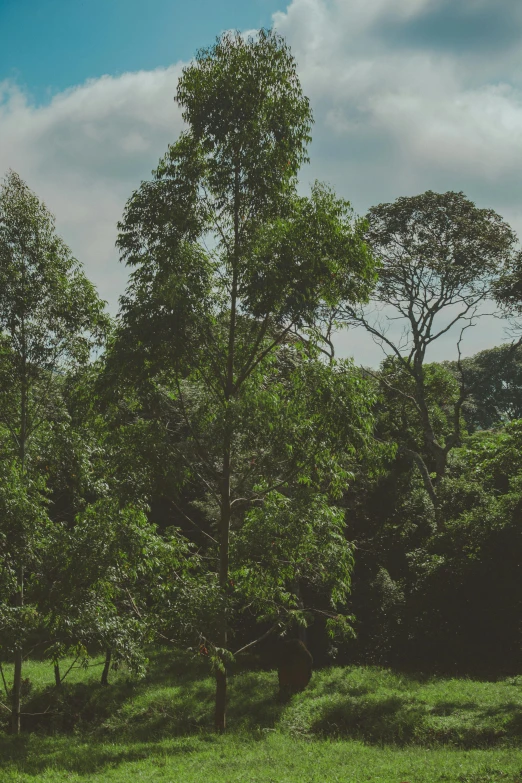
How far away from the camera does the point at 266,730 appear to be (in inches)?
542

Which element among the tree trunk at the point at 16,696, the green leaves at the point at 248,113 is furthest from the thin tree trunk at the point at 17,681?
the green leaves at the point at 248,113

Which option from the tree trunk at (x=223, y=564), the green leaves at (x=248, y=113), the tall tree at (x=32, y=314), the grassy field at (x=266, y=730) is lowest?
the grassy field at (x=266, y=730)

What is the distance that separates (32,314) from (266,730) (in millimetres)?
9839

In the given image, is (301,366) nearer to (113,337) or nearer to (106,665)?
(113,337)

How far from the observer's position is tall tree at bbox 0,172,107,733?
14.1m

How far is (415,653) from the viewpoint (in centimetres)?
2039

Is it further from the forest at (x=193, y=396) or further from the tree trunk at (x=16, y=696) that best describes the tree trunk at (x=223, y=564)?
the tree trunk at (x=16, y=696)

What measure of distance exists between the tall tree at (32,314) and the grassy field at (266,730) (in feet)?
9.76

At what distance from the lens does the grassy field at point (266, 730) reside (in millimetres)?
9617

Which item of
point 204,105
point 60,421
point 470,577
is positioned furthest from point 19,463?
point 470,577

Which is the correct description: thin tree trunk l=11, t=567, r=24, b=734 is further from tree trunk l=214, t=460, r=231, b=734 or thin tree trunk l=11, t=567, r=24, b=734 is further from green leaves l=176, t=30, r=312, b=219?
green leaves l=176, t=30, r=312, b=219

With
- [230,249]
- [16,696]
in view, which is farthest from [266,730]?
[230,249]

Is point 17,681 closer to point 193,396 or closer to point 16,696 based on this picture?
point 16,696

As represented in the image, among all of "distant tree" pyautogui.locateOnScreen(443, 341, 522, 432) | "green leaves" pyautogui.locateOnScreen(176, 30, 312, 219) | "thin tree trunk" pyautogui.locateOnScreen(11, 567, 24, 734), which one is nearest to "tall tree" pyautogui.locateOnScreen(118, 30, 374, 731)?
"green leaves" pyautogui.locateOnScreen(176, 30, 312, 219)
